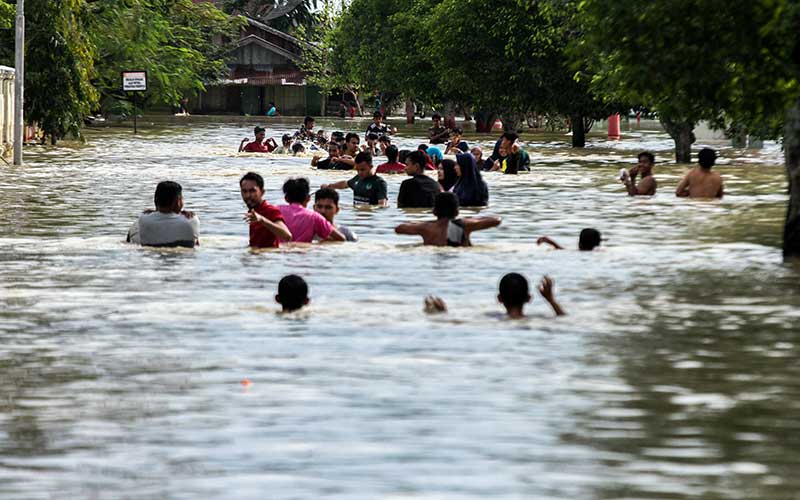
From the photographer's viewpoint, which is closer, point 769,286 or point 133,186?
point 769,286

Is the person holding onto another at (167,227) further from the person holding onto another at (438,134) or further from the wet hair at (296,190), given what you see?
the person holding onto another at (438,134)

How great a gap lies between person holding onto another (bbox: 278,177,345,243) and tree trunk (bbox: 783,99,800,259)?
5289mm

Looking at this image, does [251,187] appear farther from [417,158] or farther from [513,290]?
[417,158]

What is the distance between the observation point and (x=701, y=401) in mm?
11164

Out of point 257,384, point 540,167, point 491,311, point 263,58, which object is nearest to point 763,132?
point 540,167

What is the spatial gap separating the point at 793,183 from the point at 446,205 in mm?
3880

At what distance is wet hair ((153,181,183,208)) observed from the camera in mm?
20234

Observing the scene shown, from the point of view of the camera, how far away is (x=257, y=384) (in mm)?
11664

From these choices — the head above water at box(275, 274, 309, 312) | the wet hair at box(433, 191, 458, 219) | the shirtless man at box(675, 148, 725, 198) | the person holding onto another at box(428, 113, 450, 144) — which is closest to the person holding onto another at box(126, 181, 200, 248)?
the wet hair at box(433, 191, 458, 219)

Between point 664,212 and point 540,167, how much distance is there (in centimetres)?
1815

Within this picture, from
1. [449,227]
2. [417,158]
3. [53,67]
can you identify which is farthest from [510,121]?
[449,227]

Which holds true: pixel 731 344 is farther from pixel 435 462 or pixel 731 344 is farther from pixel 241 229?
pixel 241 229

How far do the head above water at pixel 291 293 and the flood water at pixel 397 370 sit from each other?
139 mm

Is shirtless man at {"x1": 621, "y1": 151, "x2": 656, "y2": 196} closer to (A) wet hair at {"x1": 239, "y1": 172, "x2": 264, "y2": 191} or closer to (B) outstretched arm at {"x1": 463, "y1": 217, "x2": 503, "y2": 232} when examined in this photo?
(B) outstretched arm at {"x1": 463, "y1": 217, "x2": 503, "y2": 232}
